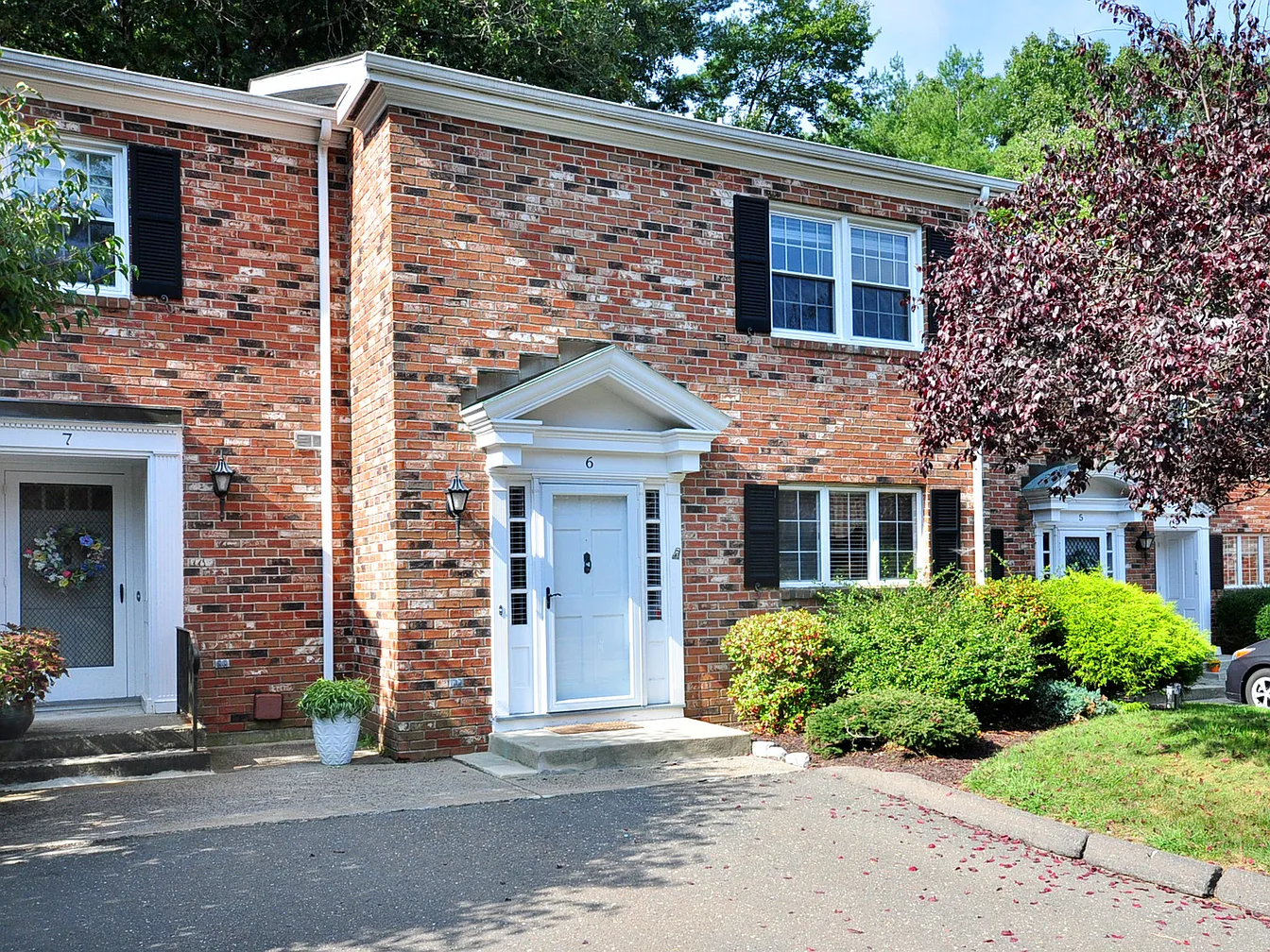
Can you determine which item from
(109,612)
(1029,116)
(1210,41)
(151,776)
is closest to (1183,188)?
(1210,41)

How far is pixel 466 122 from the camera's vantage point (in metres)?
10.3

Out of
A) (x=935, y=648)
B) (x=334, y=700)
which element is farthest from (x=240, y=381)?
(x=935, y=648)

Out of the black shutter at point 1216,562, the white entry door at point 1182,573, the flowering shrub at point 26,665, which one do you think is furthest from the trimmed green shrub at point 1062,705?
the flowering shrub at point 26,665

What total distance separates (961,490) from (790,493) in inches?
91.2

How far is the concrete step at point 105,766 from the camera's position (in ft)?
28.3

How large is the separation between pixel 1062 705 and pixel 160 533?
8.54 meters

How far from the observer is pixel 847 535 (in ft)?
39.9

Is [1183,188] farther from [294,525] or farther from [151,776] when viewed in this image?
[151,776]

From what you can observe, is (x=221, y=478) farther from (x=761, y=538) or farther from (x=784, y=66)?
(x=784, y=66)

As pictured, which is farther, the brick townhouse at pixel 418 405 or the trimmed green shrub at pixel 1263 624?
the trimmed green shrub at pixel 1263 624

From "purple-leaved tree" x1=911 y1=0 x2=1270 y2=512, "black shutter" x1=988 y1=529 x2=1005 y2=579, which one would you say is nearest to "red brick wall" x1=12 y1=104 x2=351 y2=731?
"purple-leaved tree" x1=911 y1=0 x2=1270 y2=512

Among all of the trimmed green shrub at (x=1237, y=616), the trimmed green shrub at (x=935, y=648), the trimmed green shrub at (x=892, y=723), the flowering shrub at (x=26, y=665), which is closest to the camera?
the flowering shrub at (x=26, y=665)

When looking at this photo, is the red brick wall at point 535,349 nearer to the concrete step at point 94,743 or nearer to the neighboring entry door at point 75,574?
the concrete step at point 94,743

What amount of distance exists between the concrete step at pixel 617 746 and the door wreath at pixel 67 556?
4.10 meters
